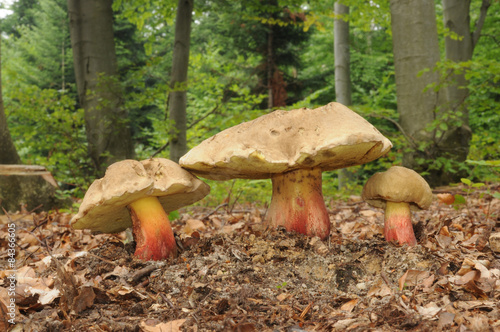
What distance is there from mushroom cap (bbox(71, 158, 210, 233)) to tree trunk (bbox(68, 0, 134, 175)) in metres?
3.99

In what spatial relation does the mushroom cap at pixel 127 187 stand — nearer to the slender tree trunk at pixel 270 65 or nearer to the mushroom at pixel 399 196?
the mushroom at pixel 399 196

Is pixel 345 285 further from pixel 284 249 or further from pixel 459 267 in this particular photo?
pixel 459 267

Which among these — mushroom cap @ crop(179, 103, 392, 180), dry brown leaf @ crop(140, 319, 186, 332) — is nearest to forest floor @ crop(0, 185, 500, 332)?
dry brown leaf @ crop(140, 319, 186, 332)

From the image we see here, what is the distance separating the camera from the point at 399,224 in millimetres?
2328

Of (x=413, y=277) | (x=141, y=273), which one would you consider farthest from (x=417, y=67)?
(x=141, y=273)

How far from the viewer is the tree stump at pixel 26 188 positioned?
4.57m

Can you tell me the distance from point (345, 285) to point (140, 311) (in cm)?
106

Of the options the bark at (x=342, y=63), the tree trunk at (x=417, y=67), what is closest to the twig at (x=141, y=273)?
the tree trunk at (x=417, y=67)

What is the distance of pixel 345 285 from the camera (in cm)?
192

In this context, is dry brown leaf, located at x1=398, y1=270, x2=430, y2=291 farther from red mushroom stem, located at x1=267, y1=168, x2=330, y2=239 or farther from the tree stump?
the tree stump

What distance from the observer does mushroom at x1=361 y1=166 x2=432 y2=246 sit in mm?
2150

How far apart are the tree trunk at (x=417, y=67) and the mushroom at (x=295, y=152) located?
353cm

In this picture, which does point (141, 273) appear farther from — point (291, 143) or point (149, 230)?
point (291, 143)

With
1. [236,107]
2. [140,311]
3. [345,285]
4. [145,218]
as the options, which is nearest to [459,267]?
[345,285]
